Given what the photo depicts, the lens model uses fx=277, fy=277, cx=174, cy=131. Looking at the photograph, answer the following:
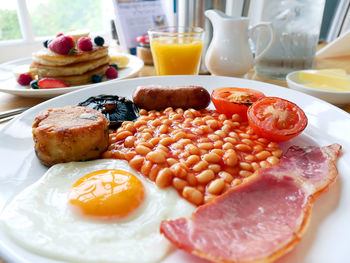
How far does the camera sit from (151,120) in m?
1.85

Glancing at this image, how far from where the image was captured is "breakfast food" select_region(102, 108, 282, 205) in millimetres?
1276

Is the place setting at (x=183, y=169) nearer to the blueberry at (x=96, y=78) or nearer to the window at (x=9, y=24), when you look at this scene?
the blueberry at (x=96, y=78)

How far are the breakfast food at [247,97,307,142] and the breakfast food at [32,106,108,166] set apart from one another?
2.86ft

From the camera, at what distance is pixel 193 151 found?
1.46 meters

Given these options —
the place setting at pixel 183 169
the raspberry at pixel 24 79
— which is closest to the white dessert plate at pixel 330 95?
the place setting at pixel 183 169

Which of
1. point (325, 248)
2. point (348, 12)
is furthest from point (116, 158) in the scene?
point (348, 12)

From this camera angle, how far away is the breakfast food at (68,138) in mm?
1351

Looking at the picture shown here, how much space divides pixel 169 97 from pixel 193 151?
2.02 feet

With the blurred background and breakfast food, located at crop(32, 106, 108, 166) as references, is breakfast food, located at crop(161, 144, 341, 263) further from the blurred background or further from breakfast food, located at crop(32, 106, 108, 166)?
the blurred background

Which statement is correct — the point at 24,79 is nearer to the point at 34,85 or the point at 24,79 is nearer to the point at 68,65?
the point at 34,85

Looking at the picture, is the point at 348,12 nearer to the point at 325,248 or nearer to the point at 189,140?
the point at 189,140

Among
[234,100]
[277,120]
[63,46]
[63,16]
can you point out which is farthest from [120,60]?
[63,16]

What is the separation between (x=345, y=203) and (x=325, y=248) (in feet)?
0.95

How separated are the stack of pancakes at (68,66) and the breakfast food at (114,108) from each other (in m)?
0.88
